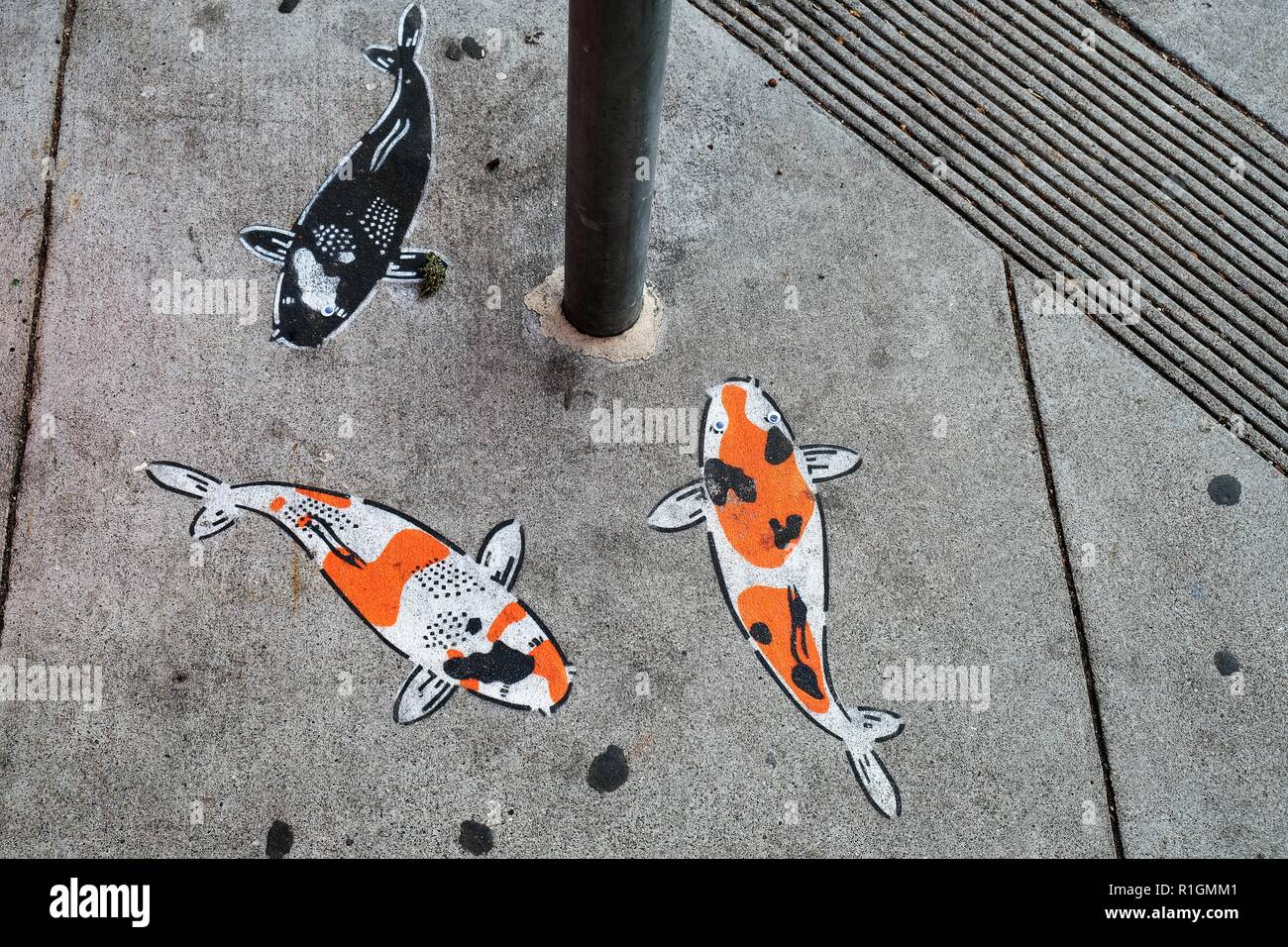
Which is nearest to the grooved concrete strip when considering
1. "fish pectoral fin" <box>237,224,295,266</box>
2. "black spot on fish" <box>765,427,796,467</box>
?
"black spot on fish" <box>765,427,796,467</box>

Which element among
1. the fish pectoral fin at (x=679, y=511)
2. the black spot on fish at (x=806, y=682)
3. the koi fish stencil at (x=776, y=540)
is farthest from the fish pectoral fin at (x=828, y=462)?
the black spot on fish at (x=806, y=682)

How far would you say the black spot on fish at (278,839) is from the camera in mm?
3707

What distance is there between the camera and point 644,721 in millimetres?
3941

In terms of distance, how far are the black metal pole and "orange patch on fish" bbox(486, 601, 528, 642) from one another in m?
1.28

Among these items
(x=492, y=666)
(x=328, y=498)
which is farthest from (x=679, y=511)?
(x=328, y=498)

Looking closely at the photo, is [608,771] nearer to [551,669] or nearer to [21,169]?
[551,669]

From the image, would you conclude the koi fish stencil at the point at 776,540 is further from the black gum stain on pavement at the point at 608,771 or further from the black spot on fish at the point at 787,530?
the black gum stain on pavement at the point at 608,771

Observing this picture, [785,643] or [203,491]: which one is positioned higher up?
[203,491]

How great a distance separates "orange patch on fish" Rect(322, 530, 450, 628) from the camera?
13.3ft

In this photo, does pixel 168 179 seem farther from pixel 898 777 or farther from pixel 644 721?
pixel 898 777

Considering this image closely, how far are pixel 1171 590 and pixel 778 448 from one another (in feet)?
5.88

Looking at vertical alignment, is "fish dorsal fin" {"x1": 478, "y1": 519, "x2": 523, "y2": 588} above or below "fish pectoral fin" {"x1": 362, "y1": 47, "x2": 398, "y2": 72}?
below

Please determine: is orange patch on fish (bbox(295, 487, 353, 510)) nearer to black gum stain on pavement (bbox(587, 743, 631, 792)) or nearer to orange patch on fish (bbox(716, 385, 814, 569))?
black gum stain on pavement (bbox(587, 743, 631, 792))

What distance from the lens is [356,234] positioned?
4.66 metres
